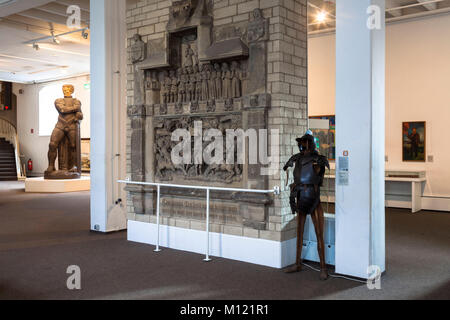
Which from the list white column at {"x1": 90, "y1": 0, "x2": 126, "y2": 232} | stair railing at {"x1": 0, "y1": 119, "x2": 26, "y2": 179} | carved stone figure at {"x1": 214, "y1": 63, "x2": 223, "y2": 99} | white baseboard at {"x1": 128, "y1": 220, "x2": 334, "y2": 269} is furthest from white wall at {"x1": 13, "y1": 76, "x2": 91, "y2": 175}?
carved stone figure at {"x1": 214, "y1": 63, "x2": 223, "y2": 99}

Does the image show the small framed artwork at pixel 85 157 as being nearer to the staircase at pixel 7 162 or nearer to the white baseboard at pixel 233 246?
the staircase at pixel 7 162

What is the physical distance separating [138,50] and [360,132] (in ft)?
13.4

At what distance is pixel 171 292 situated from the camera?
471cm

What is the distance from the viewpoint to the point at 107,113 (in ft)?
26.6

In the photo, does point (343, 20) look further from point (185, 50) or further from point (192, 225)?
point (192, 225)

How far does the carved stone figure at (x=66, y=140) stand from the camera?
1537 cm

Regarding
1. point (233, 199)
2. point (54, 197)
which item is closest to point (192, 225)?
point (233, 199)

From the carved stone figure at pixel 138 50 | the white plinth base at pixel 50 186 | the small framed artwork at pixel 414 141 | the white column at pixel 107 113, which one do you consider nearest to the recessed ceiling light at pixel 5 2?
the white column at pixel 107 113

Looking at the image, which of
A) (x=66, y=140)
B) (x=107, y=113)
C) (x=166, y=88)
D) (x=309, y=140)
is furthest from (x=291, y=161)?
(x=66, y=140)

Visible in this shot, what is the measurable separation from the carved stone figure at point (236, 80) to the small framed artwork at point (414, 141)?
267 inches

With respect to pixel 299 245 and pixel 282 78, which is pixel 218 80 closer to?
pixel 282 78

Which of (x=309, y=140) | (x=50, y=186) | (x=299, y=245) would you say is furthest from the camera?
(x=50, y=186)

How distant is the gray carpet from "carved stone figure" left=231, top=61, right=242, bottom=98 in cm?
240

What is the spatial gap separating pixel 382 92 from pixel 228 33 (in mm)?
2341
